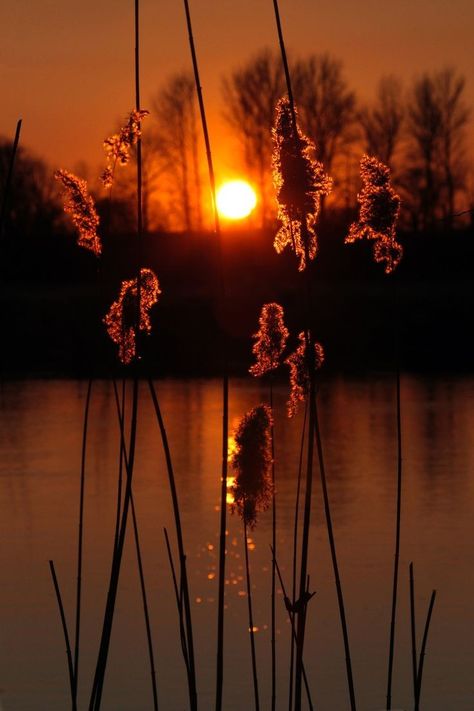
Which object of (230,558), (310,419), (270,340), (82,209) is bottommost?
(230,558)

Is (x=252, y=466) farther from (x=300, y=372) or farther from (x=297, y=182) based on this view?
(x=297, y=182)

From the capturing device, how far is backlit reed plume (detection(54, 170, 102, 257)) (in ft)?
9.20

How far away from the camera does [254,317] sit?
23266 mm

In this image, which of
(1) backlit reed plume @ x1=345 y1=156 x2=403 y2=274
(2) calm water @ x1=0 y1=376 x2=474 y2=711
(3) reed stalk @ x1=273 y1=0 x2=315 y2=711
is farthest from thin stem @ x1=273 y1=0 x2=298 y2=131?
(2) calm water @ x1=0 y1=376 x2=474 y2=711

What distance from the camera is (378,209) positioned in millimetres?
2865

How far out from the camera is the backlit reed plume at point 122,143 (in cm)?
276

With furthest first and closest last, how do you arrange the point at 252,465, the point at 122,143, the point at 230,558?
the point at 230,558, the point at 252,465, the point at 122,143

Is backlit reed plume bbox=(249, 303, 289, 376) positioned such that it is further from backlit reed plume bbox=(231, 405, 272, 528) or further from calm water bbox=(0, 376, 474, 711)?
calm water bbox=(0, 376, 474, 711)

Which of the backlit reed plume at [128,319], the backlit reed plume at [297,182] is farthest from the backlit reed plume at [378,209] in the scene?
the backlit reed plume at [128,319]

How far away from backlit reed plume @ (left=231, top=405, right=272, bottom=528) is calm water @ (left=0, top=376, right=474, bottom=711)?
234 centimetres

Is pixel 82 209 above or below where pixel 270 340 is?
above

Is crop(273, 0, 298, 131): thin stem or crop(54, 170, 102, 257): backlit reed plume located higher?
crop(273, 0, 298, 131): thin stem

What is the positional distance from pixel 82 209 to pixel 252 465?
67 centimetres

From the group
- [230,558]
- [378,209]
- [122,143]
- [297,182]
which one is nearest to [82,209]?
[122,143]
